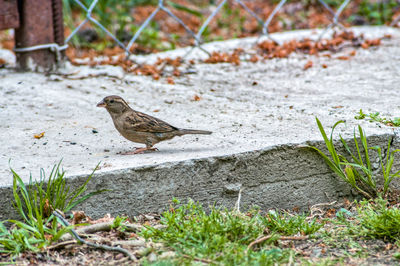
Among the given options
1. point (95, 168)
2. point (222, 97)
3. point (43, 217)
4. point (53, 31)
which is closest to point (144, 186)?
point (95, 168)

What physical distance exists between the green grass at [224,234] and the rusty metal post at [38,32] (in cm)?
278

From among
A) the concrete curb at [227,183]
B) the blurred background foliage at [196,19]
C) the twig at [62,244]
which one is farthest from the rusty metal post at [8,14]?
the twig at [62,244]

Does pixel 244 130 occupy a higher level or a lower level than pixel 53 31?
lower

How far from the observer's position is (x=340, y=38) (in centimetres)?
670

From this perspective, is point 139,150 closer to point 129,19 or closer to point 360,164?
point 360,164

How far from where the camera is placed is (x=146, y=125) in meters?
3.91

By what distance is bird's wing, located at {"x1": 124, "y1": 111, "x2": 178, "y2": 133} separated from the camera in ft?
12.8

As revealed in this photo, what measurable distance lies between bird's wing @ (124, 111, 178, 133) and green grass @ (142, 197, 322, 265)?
72cm

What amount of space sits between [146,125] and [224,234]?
3.94ft

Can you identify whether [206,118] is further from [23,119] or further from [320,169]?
[23,119]

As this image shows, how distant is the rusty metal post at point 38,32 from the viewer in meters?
5.30

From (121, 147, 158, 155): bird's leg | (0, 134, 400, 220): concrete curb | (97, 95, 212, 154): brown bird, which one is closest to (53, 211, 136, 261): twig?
(0, 134, 400, 220): concrete curb

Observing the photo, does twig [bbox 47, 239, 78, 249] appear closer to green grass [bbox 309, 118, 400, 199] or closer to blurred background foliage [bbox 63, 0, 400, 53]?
green grass [bbox 309, 118, 400, 199]

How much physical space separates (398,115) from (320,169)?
0.90m
